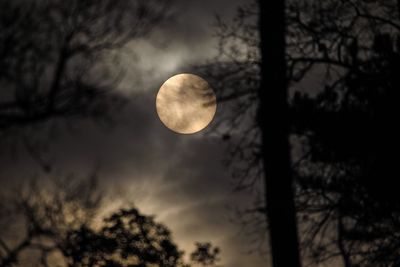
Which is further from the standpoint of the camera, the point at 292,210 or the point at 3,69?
the point at 3,69

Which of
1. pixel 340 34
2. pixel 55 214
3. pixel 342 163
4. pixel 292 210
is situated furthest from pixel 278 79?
pixel 55 214

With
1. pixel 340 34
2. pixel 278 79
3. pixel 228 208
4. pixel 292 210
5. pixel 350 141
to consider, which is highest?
pixel 340 34

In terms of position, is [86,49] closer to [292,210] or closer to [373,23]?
[292,210]

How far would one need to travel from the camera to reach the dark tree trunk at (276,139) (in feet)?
15.3

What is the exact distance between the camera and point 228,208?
31.1 ft

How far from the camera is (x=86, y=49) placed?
23.5 ft

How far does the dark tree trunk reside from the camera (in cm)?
467

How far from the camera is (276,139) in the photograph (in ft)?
16.0

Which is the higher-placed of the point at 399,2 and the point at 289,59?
the point at 399,2

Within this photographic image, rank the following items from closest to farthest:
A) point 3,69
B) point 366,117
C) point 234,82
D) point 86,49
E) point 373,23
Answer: point 3,69
point 86,49
point 234,82
point 373,23
point 366,117

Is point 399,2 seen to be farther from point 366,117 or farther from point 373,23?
point 366,117

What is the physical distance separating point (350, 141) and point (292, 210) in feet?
20.5

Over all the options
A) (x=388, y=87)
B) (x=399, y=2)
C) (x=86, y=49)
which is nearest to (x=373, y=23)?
(x=399, y=2)

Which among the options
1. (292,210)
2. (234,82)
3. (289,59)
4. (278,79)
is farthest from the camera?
(289,59)
